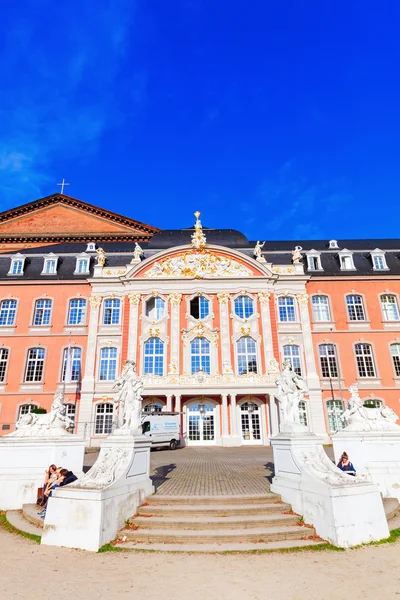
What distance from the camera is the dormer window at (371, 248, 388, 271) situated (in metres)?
30.0

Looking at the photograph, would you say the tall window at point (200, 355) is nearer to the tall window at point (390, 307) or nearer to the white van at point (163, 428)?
the white van at point (163, 428)

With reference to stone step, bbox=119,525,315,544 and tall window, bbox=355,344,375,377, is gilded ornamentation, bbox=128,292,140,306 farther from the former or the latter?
stone step, bbox=119,525,315,544

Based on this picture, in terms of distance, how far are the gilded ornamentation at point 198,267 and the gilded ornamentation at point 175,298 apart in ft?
4.96

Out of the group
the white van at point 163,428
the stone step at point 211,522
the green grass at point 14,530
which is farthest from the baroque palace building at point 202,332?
the stone step at point 211,522

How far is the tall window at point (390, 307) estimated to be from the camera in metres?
28.4

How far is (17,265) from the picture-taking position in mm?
30203

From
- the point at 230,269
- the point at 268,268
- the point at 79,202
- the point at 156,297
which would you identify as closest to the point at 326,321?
the point at 268,268

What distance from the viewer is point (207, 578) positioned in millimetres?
5207

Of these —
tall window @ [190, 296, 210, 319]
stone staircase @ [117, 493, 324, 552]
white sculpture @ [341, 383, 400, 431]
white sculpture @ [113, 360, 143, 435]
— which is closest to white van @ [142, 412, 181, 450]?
tall window @ [190, 296, 210, 319]

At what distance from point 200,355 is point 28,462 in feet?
59.2

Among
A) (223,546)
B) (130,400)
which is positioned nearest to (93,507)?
(223,546)

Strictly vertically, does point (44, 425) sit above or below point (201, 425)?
below

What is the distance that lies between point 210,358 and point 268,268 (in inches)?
324

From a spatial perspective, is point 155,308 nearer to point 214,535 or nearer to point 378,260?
point 378,260
